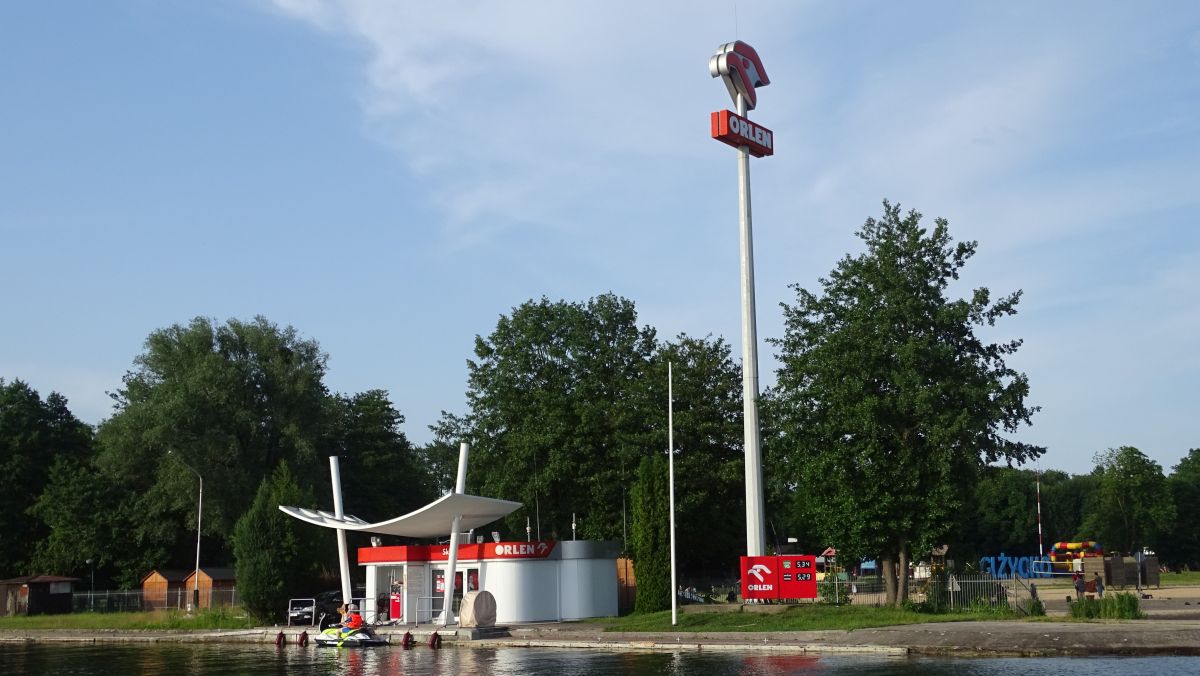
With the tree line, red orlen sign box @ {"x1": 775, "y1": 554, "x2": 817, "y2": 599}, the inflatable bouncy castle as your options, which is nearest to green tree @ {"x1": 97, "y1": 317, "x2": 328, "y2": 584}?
the tree line

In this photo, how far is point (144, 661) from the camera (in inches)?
1453

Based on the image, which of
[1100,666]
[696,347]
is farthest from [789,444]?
[1100,666]

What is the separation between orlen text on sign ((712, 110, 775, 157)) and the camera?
156ft

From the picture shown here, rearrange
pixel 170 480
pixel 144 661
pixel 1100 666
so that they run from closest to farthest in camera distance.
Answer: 1. pixel 1100 666
2. pixel 144 661
3. pixel 170 480

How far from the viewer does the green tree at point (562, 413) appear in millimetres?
57344

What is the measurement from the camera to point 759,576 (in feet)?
139

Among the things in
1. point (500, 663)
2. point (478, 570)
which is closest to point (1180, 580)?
point (478, 570)

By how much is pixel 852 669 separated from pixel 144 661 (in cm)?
2365

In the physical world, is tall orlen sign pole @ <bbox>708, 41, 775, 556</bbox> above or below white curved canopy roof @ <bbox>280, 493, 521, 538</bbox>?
above

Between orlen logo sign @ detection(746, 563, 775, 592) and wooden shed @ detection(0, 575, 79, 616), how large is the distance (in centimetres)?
4216

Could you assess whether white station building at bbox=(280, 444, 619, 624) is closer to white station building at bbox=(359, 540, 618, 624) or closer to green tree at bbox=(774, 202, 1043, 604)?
white station building at bbox=(359, 540, 618, 624)

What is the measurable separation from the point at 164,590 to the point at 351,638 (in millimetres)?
29328

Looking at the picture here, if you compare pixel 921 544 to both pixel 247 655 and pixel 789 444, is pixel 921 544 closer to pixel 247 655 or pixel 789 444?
pixel 789 444

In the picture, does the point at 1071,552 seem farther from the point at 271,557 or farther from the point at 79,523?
the point at 79,523
